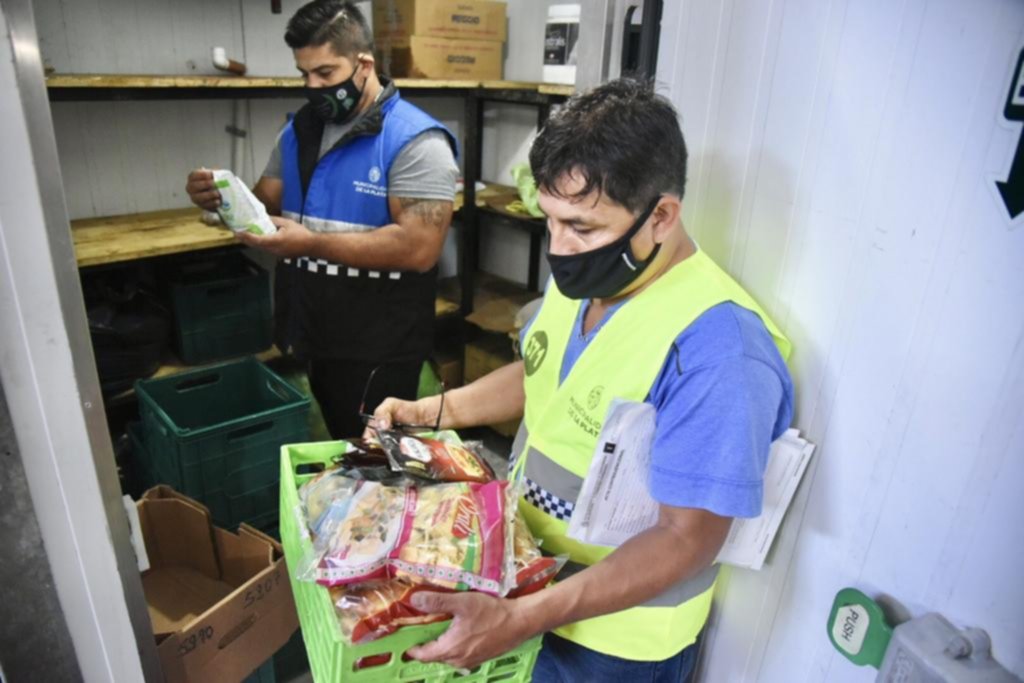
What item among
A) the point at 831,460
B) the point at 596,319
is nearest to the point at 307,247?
the point at 596,319

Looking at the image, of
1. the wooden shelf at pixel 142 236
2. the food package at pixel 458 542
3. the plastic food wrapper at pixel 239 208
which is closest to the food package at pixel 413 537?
the food package at pixel 458 542

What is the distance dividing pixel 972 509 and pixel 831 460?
19 cm

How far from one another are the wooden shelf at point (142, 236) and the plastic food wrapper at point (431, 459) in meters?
1.68

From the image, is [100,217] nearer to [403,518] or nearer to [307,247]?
[307,247]

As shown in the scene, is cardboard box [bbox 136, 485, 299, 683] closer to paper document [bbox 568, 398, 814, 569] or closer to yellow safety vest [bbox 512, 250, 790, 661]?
yellow safety vest [bbox 512, 250, 790, 661]

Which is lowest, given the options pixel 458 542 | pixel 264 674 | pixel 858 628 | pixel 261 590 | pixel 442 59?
pixel 264 674

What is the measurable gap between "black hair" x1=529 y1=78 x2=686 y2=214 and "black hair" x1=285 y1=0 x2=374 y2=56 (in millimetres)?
1279

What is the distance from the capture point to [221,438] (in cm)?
208

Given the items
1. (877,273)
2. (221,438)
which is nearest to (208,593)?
(221,438)

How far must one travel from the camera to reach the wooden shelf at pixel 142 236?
7.43 ft

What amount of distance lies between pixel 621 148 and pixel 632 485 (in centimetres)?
45

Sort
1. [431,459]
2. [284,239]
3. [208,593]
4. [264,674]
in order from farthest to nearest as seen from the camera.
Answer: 1. [284,239]
2. [208,593]
3. [264,674]
4. [431,459]

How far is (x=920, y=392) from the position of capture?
31.6 inches

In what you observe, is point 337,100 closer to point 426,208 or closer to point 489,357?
point 426,208
